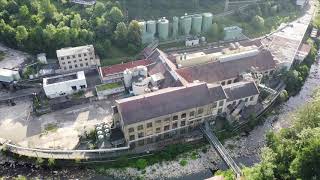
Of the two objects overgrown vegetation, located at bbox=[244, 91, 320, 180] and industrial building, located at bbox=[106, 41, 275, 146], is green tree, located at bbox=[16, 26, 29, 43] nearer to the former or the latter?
industrial building, located at bbox=[106, 41, 275, 146]

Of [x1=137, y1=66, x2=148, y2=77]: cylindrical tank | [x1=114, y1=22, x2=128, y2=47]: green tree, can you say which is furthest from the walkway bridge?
[x1=114, y1=22, x2=128, y2=47]: green tree

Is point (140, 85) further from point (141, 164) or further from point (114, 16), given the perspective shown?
point (114, 16)

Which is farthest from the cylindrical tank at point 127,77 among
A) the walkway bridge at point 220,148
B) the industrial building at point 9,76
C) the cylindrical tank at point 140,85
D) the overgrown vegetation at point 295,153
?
the overgrown vegetation at point 295,153

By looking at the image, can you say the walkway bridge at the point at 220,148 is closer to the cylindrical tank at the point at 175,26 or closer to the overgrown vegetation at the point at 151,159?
the overgrown vegetation at the point at 151,159

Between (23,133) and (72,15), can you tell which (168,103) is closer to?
(23,133)

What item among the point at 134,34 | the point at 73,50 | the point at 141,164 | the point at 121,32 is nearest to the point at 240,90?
the point at 141,164

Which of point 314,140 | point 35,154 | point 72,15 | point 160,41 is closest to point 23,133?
point 35,154
